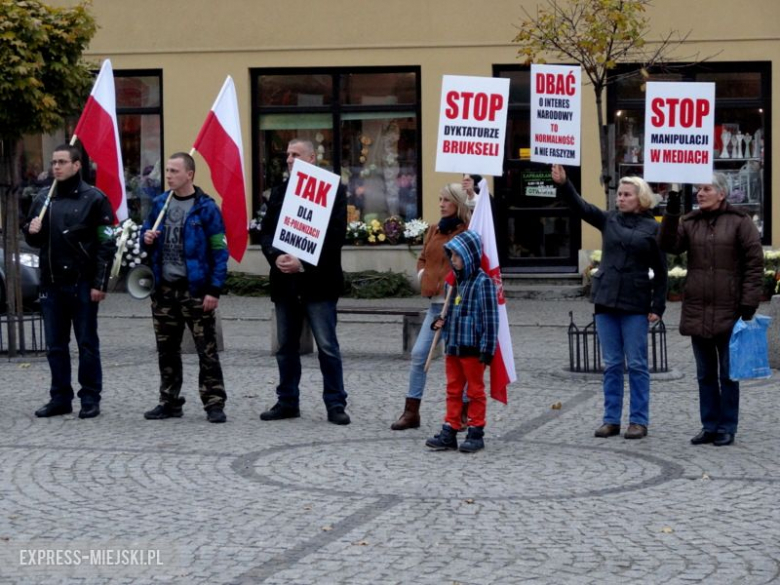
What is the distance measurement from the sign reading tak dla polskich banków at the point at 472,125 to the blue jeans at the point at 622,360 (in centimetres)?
151

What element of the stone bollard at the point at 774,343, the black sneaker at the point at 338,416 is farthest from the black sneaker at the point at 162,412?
the stone bollard at the point at 774,343

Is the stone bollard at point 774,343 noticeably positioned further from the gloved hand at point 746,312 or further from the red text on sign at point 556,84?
the gloved hand at point 746,312

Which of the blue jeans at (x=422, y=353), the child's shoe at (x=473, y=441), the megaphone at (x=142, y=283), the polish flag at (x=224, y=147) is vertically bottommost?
the child's shoe at (x=473, y=441)

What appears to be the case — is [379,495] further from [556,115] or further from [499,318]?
[556,115]

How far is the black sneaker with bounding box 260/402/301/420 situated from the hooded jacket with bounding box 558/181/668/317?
7.83 ft

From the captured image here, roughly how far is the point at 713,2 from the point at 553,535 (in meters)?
15.9

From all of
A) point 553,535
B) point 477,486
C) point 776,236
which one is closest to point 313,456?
point 477,486

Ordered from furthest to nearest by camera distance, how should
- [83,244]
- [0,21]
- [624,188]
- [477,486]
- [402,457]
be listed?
[0,21]
[83,244]
[624,188]
[402,457]
[477,486]

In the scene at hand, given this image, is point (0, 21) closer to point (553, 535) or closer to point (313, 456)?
point (313, 456)

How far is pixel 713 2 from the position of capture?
21.5 metres

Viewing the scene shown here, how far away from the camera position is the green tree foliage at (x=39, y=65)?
541 inches

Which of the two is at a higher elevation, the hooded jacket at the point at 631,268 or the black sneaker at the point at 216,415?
the hooded jacket at the point at 631,268

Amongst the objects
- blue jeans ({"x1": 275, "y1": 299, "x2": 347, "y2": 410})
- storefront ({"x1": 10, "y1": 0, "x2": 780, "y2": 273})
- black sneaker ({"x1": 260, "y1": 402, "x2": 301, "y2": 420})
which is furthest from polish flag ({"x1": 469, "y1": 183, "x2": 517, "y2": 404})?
storefront ({"x1": 10, "y1": 0, "x2": 780, "y2": 273})

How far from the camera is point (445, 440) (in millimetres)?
9344
